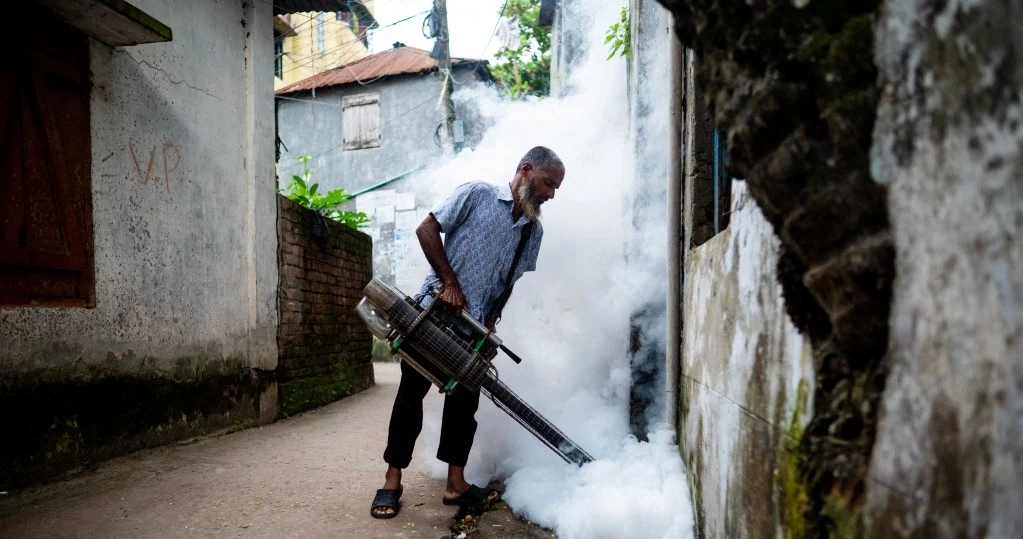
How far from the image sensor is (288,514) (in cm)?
288

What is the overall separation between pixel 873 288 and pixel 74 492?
361 cm

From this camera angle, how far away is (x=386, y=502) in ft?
9.58

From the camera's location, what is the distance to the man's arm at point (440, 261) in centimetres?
300

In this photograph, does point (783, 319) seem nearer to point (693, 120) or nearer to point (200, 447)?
point (693, 120)

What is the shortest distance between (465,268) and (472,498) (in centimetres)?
111

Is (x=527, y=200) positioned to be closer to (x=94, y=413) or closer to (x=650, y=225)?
(x=650, y=225)

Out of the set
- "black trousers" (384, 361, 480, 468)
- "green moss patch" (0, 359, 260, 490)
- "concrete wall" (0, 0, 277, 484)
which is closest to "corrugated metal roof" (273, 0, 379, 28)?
"concrete wall" (0, 0, 277, 484)

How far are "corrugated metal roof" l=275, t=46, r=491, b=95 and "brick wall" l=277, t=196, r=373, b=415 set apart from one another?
8983 mm

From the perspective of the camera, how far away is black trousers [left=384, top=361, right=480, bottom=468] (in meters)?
3.04

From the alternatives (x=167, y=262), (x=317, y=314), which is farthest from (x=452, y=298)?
(x=317, y=314)

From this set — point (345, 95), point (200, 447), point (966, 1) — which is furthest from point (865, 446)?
point (345, 95)

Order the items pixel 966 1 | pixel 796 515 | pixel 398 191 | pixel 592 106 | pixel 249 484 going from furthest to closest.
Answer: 1. pixel 398 191
2. pixel 592 106
3. pixel 249 484
4. pixel 796 515
5. pixel 966 1

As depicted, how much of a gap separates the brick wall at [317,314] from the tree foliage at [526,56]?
11.3 metres

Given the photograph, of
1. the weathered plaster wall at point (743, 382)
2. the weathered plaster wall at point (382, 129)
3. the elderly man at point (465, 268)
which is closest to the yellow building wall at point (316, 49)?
the weathered plaster wall at point (382, 129)
